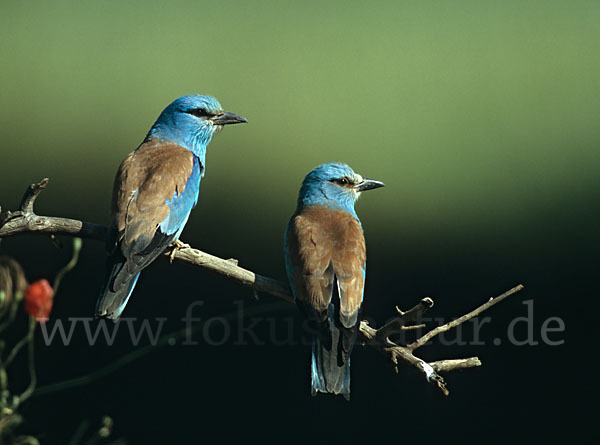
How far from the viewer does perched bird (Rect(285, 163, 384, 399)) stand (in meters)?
2.05

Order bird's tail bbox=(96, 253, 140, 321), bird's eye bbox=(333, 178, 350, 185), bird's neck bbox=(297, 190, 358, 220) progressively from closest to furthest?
bird's tail bbox=(96, 253, 140, 321) < bird's neck bbox=(297, 190, 358, 220) < bird's eye bbox=(333, 178, 350, 185)

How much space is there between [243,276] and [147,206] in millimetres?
430

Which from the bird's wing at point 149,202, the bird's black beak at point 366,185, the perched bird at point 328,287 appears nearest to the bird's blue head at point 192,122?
the bird's wing at point 149,202

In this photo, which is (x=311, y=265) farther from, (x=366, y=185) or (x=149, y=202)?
(x=366, y=185)

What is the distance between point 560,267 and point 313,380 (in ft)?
5.42

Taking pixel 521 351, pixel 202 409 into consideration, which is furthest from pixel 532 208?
pixel 202 409

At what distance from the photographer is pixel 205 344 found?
3295mm

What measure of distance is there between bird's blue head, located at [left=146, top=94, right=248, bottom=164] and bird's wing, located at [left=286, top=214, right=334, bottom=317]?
0.73m

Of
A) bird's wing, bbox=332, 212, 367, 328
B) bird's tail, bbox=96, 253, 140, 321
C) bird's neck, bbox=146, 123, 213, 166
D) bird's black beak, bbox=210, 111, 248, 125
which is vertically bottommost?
bird's tail, bbox=96, 253, 140, 321

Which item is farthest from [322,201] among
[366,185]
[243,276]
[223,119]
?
[243,276]

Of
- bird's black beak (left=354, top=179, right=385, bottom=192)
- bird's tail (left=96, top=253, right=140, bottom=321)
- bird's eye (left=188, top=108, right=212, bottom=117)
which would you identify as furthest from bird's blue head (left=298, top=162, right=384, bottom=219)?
bird's tail (left=96, top=253, right=140, bottom=321)

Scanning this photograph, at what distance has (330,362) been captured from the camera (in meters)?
2.09

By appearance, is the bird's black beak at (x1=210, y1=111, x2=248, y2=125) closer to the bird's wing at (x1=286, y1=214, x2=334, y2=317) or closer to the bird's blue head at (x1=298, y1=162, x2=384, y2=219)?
the bird's blue head at (x1=298, y1=162, x2=384, y2=219)

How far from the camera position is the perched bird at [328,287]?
205 centimetres
